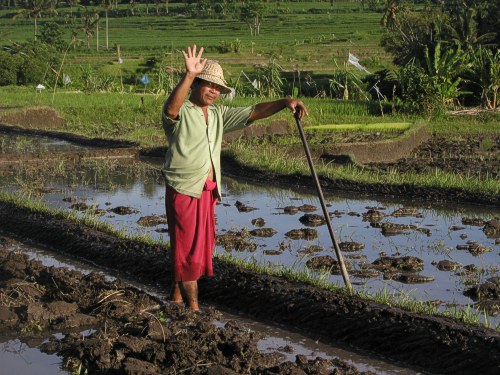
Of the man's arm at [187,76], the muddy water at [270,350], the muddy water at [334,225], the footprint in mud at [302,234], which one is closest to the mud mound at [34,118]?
the muddy water at [334,225]

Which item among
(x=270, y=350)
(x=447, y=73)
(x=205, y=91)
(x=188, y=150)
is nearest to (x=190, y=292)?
(x=270, y=350)

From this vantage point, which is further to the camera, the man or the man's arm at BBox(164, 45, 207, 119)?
the man

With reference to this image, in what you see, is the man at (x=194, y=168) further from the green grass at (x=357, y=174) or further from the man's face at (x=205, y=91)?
the green grass at (x=357, y=174)

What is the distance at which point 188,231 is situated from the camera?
5281 millimetres

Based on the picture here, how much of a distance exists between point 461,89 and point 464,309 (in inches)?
578

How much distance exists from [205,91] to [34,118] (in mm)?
12986

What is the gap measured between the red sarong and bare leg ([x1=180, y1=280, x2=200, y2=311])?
0.06 metres

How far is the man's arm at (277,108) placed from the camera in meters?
5.21

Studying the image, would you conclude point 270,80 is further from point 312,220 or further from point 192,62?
point 192,62

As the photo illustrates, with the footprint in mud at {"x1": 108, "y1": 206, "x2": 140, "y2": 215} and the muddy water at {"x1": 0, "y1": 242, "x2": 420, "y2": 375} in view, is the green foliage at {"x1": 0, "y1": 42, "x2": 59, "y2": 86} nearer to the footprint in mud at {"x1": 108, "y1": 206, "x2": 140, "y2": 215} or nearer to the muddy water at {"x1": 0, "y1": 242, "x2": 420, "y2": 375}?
the footprint in mud at {"x1": 108, "y1": 206, "x2": 140, "y2": 215}

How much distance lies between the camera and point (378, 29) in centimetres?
5766

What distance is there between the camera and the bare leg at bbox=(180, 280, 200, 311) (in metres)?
5.41

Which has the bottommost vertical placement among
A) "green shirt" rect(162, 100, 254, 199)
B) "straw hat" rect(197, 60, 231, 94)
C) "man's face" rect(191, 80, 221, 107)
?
"green shirt" rect(162, 100, 254, 199)

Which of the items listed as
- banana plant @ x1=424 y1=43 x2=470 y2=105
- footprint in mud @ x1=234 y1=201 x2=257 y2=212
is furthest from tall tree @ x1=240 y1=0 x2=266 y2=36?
footprint in mud @ x1=234 y1=201 x2=257 y2=212
